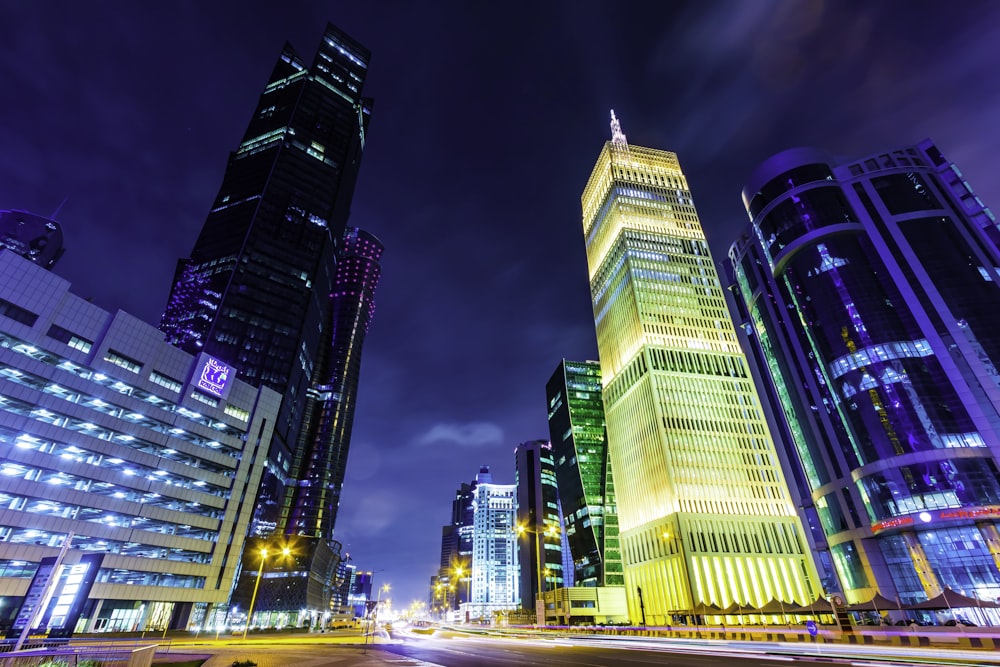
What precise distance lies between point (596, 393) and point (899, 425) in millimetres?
83454

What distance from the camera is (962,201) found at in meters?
102

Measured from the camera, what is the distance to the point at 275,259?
13688cm

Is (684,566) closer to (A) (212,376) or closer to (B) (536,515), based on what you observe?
(A) (212,376)

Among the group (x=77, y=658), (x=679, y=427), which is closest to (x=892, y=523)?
(x=679, y=427)

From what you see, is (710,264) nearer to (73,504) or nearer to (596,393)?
(596,393)

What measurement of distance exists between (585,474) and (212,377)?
10057cm

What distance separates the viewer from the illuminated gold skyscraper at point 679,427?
86.7 meters

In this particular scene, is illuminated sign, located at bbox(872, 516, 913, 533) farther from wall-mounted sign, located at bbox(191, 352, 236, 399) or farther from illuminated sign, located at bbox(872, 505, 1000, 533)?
wall-mounted sign, located at bbox(191, 352, 236, 399)

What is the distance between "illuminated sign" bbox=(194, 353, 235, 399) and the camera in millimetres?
81188

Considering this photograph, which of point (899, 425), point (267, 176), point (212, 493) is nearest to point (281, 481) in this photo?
point (212, 493)

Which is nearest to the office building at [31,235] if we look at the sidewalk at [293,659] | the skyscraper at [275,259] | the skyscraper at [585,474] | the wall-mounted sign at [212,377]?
the skyscraper at [275,259]

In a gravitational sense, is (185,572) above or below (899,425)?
below

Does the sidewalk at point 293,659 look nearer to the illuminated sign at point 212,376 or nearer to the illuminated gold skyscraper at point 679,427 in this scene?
the illuminated gold skyscraper at point 679,427

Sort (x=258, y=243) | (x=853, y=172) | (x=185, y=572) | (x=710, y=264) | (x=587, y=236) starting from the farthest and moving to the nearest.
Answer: (x=587, y=236), (x=258, y=243), (x=710, y=264), (x=853, y=172), (x=185, y=572)
